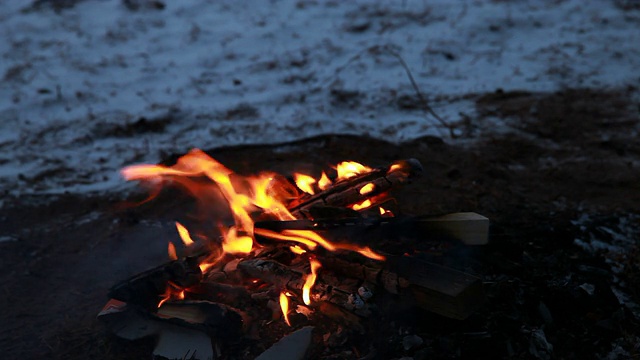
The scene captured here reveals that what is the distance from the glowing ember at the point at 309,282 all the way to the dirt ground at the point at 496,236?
0.38 m

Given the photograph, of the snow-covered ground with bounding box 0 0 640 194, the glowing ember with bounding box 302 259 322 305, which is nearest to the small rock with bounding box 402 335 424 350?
the glowing ember with bounding box 302 259 322 305

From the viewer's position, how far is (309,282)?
391 cm

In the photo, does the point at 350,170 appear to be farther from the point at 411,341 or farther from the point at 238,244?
the point at 411,341

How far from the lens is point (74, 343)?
163 inches

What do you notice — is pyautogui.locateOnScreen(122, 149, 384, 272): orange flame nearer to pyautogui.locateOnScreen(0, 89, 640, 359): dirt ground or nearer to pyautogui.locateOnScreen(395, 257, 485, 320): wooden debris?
pyautogui.locateOnScreen(395, 257, 485, 320): wooden debris

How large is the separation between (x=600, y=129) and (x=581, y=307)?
386cm

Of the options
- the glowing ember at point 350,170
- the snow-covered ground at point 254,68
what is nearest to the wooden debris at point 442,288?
the glowing ember at point 350,170

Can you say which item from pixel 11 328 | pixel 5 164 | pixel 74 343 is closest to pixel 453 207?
pixel 74 343

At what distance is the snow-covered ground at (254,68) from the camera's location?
25.1 ft

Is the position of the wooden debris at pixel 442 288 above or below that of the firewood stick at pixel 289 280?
above

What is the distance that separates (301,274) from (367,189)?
0.81 meters

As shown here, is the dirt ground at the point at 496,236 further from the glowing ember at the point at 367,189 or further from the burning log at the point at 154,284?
the glowing ember at the point at 367,189

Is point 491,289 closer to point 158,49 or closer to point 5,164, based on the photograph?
point 5,164

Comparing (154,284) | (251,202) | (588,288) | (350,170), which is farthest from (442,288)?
(154,284)
